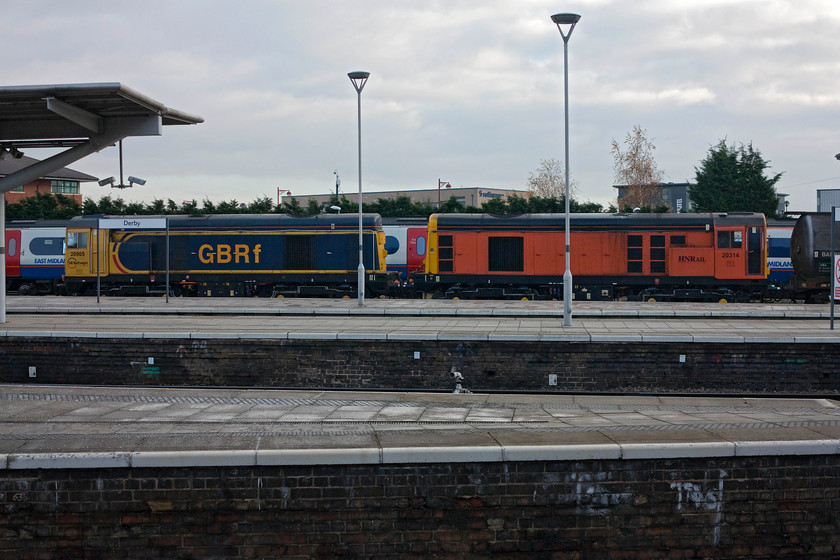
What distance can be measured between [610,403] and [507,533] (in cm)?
563

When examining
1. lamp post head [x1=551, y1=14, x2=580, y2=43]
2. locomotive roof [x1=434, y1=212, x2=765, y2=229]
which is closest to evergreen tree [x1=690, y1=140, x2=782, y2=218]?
locomotive roof [x1=434, y1=212, x2=765, y2=229]

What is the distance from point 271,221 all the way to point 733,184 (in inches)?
1615

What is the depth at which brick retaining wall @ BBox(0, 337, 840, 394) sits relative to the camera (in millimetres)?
16422

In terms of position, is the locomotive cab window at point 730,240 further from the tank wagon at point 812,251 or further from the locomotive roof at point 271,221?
the locomotive roof at point 271,221

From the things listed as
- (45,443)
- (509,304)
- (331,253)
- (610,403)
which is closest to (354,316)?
(509,304)

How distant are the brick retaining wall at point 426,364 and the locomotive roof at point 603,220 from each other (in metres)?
15.9

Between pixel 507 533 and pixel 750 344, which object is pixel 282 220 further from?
pixel 507 533

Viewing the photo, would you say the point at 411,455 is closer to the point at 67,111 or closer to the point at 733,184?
the point at 67,111

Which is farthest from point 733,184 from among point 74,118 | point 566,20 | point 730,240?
point 74,118

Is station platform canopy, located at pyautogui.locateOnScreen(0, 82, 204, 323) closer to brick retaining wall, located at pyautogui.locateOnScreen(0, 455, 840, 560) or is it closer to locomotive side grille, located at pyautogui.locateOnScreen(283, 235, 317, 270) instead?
brick retaining wall, located at pyautogui.locateOnScreen(0, 455, 840, 560)

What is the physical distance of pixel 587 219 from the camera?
3209 centimetres

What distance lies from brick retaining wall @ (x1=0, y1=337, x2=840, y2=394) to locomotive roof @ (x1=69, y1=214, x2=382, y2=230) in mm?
16326

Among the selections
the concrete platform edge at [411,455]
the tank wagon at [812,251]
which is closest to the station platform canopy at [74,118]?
the concrete platform edge at [411,455]

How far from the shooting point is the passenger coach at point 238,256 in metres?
33.1
